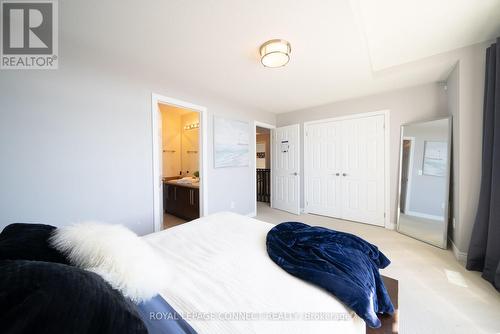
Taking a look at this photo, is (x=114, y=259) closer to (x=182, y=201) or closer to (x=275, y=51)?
(x=275, y=51)

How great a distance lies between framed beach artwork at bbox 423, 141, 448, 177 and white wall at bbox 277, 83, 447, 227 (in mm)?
456

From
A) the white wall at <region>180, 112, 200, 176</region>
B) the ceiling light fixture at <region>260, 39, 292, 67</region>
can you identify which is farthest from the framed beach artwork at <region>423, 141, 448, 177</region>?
the white wall at <region>180, 112, 200, 176</region>

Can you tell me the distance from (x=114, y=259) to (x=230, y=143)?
2916 millimetres

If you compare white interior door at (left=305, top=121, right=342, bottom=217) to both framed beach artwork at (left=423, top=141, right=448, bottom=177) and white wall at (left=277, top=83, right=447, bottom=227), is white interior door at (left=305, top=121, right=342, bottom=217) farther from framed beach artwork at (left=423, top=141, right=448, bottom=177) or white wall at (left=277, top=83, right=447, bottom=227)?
framed beach artwork at (left=423, top=141, right=448, bottom=177)

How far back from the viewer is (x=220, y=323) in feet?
2.43

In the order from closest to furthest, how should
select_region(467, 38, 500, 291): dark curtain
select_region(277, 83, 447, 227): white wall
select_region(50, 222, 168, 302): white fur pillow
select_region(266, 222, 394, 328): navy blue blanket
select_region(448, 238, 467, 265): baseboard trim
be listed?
select_region(50, 222, 168, 302): white fur pillow
select_region(266, 222, 394, 328): navy blue blanket
select_region(467, 38, 500, 291): dark curtain
select_region(448, 238, 467, 265): baseboard trim
select_region(277, 83, 447, 227): white wall

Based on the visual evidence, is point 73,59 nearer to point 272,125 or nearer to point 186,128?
point 186,128

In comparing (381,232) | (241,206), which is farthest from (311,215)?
(241,206)

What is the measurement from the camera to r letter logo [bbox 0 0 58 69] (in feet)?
4.83

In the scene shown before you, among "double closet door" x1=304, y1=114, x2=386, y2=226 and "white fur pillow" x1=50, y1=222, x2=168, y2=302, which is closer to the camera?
"white fur pillow" x1=50, y1=222, x2=168, y2=302

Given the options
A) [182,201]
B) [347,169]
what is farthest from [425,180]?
[182,201]

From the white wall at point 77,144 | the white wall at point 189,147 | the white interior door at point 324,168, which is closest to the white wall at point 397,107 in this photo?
the white interior door at point 324,168

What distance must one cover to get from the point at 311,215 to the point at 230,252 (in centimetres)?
324

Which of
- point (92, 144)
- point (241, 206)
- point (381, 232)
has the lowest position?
point (381, 232)
